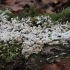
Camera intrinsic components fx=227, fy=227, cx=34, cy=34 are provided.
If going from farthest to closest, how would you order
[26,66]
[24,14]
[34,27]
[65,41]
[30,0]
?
[30,0], [24,14], [34,27], [65,41], [26,66]

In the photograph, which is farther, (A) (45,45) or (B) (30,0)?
(B) (30,0)

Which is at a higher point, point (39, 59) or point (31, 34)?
point (31, 34)

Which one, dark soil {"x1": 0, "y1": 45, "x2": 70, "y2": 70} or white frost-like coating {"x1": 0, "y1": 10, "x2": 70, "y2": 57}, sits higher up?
white frost-like coating {"x1": 0, "y1": 10, "x2": 70, "y2": 57}

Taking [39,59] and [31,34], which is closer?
[39,59]

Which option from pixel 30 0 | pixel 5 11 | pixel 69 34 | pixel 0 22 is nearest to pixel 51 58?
pixel 69 34

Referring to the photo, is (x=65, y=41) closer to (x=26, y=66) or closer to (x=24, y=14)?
(x=26, y=66)

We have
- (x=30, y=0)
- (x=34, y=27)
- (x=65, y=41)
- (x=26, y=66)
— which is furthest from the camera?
(x=30, y=0)

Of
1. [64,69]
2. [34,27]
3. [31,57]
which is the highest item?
[34,27]

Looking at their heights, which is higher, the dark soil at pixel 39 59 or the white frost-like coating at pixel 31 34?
the white frost-like coating at pixel 31 34
